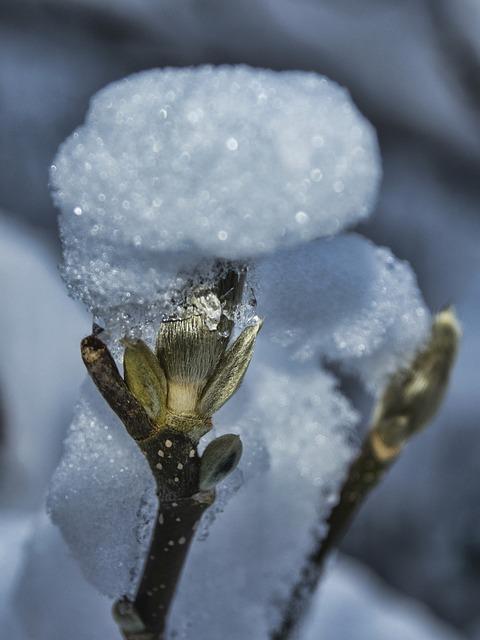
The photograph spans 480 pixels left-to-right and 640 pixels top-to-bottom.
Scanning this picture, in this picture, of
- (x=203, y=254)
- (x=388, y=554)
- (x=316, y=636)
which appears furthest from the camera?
(x=388, y=554)

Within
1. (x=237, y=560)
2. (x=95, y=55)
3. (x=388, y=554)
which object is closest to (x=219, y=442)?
(x=237, y=560)

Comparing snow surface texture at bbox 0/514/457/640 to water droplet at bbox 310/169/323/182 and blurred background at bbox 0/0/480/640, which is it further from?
blurred background at bbox 0/0/480/640

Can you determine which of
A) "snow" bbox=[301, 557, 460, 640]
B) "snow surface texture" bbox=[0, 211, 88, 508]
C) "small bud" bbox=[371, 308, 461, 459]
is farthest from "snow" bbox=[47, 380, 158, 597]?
"snow surface texture" bbox=[0, 211, 88, 508]

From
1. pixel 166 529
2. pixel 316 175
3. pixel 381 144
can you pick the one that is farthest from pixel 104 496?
pixel 381 144

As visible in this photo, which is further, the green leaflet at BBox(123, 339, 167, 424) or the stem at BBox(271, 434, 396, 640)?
the stem at BBox(271, 434, 396, 640)

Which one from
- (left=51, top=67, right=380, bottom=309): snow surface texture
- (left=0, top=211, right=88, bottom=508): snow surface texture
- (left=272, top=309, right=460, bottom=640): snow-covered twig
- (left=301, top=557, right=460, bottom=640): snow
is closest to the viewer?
(left=51, top=67, right=380, bottom=309): snow surface texture

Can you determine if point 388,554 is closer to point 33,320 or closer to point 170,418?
point 33,320

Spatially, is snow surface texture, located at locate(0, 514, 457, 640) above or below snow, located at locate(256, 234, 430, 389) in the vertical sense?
below
